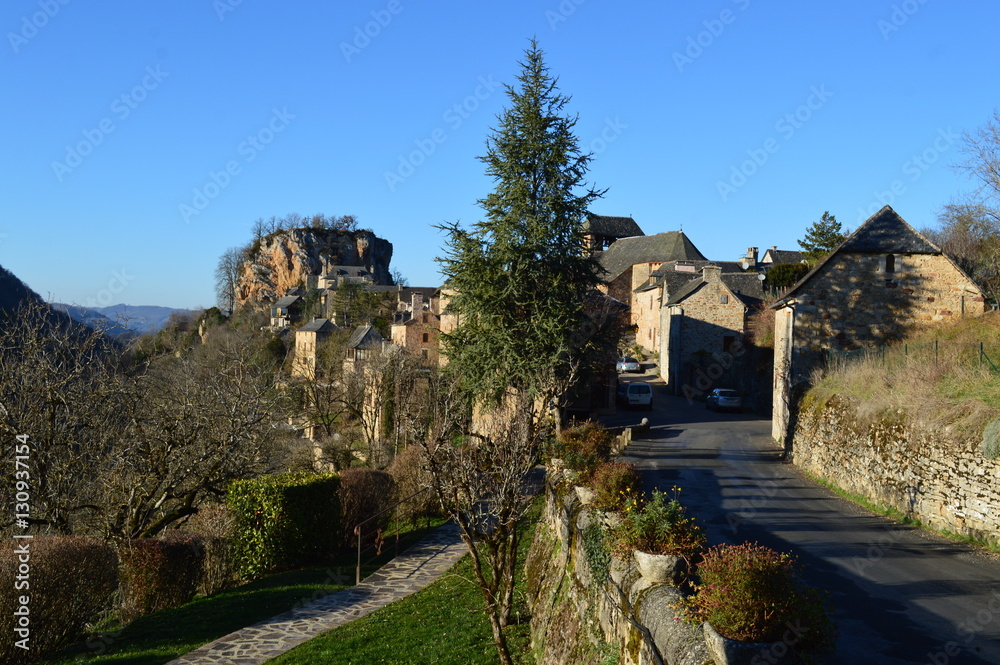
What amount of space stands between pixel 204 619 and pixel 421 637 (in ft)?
14.2

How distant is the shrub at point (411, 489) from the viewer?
1992 cm

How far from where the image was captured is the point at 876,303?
22734 mm

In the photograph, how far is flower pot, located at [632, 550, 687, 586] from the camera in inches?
268

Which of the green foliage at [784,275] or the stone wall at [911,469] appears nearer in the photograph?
the stone wall at [911,469]

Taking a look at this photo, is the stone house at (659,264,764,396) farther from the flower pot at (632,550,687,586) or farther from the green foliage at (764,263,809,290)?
the flower pot at (632,550,687,586)

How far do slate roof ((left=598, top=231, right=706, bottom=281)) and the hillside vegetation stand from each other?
41721 mm

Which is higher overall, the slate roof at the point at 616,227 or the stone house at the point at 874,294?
the slate roof at the point at 616,227

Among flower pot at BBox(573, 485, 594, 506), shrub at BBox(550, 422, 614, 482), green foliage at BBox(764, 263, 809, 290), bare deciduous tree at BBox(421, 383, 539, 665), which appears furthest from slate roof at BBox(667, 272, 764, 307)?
bare deciduous tree at BBox(421, 383, 539, 665)

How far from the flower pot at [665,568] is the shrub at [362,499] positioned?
12.2 metres

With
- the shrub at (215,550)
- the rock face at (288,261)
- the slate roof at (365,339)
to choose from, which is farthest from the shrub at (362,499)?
the rock face at (288,261)

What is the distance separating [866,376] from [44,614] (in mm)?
18899

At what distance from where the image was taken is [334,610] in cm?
1317

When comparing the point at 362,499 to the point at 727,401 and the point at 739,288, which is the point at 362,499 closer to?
the point at 727,401

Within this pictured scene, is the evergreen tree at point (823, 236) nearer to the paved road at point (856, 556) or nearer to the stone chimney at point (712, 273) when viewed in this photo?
the stone chimney at point (712, 273)
